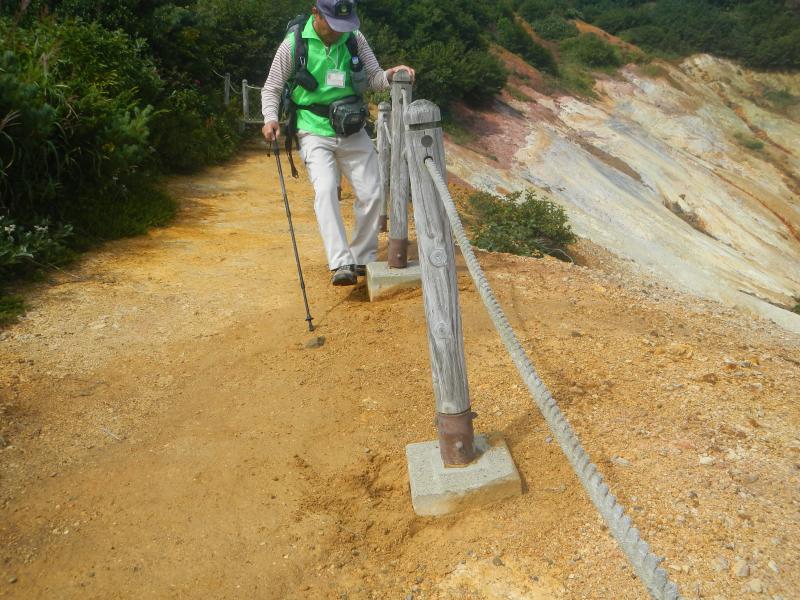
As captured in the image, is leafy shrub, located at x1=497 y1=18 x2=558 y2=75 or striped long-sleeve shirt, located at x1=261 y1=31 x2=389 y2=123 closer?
striped long-sleeve shirt, located at x1=261 y1=31 x2=389 y2=123

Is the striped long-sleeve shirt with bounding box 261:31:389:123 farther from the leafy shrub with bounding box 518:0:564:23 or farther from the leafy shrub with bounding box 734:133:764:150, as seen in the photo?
the leafy shrub with bounding box 518:0:564:23

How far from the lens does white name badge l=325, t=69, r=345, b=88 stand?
456 cm

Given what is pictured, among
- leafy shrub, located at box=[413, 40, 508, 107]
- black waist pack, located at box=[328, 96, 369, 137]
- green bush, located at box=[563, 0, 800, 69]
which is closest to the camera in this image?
black waist pack, located at box=[328, 96, 369, 137]

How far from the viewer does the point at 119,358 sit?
163 inches

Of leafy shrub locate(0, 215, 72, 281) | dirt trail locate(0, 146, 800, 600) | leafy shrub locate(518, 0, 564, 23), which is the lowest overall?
dirt trail locate(0, 146, 800, 600)

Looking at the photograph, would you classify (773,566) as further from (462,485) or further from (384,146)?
(384,146)

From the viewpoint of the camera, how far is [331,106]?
4602mm

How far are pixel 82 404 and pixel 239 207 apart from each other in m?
4.58

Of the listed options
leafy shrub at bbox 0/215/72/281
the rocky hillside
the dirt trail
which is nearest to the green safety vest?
the dirt trail

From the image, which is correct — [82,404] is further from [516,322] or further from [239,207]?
[239,207]

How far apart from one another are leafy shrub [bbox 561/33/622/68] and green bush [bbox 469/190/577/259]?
2222 cm

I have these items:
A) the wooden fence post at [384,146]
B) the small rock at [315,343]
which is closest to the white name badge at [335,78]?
the small rock at [315,343]

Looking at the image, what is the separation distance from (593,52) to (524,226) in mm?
23776

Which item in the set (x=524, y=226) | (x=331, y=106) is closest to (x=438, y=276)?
(x=331, y=106)
